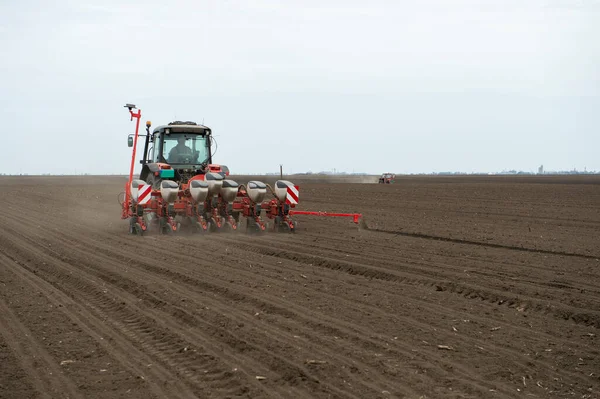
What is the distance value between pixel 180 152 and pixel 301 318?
11.1 metres

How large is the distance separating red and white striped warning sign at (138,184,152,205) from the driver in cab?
1.76 m

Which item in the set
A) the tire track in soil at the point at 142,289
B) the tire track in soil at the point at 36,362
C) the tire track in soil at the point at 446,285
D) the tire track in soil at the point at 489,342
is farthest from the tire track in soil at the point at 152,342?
the tire track in soil at the point at 446,285

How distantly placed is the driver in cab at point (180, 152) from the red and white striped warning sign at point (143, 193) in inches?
69.2

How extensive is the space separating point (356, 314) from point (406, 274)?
269 cm

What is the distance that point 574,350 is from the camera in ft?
21.3

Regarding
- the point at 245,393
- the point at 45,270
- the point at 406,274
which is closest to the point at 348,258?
the point at 406,274

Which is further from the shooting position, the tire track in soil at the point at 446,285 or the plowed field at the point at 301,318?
the tire track in soil at the point at 446,285

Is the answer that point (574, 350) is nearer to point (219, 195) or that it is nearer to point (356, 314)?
point (356, 314)

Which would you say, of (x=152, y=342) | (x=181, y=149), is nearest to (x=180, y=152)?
(x=181, y=149)

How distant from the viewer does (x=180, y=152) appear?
1794 cm

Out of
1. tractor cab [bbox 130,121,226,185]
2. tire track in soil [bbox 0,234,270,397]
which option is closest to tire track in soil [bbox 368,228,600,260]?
tractor cab [bbox 130,121,226,185]

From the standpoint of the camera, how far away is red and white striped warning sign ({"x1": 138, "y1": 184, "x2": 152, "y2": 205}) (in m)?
16.2

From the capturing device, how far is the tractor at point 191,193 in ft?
53.5

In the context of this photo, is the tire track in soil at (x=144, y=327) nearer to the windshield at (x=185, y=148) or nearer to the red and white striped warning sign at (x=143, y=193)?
the red and white striped warning sign at (x=143, y=193)
